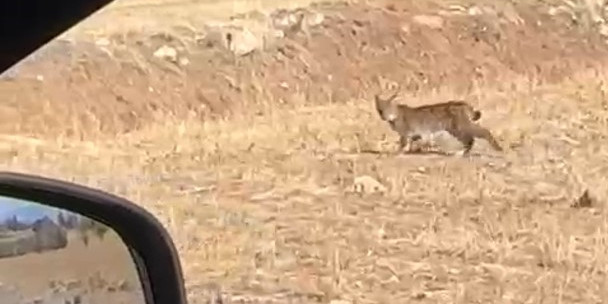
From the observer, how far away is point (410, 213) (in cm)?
75

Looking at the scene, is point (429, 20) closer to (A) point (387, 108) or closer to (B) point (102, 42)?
(A) point (387, 108)

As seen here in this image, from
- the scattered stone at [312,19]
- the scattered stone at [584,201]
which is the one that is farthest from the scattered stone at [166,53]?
the scattered stone at [584,201]

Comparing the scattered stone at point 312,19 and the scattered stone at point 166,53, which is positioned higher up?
Result: the scattered stone at point 312,19

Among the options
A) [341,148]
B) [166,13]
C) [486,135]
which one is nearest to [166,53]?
[166,13]

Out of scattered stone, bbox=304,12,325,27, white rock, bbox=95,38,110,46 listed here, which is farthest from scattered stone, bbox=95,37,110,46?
scattered stone, bbox=304,12,325,27

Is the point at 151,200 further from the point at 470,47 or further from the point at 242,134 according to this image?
the point at 470,47

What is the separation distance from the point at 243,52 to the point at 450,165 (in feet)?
0.60

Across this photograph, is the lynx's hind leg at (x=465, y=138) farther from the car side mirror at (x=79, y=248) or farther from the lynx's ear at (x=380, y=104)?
the car side mirror at (x=79, y=248)

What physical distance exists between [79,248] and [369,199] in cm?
30

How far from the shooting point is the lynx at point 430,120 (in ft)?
2.48

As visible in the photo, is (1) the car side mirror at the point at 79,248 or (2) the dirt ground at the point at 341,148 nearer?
(1) the car side mirror at the point at 79,248

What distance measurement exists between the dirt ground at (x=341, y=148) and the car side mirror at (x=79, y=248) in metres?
0.20

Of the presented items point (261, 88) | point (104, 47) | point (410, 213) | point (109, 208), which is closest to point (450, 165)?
point (410, 213)

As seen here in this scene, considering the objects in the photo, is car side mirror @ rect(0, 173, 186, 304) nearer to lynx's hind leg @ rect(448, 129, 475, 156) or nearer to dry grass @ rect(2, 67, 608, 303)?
dry grass @ rect(2, 67, 608, 303)
